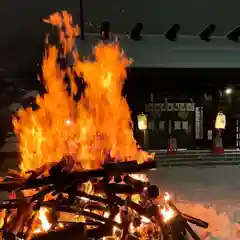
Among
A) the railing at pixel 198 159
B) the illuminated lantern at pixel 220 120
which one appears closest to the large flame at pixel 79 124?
the railing at pixel 198 159

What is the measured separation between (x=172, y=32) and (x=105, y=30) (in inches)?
63.4

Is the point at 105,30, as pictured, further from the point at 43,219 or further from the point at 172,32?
the point at 43,219

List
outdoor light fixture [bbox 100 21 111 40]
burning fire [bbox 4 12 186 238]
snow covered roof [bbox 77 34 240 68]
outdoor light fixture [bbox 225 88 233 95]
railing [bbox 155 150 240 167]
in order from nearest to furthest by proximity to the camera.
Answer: burning fire [bbox 4 12 186 238]
outdoor light fixture [bbox 100 21 111 40]
snow covered roof [bbox 77 34 240 68]
railing [bbox 155 150 240 167]
outdoor light fixture [bbox 225 88 233 95]

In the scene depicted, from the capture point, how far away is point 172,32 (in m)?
8.65

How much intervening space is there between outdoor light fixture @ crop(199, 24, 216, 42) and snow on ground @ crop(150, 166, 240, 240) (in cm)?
313

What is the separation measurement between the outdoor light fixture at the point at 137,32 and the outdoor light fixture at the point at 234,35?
7.10ft

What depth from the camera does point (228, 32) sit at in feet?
29.5

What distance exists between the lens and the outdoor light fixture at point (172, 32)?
8.38 meters

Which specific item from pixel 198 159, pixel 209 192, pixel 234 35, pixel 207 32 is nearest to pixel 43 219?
pixel 209 192

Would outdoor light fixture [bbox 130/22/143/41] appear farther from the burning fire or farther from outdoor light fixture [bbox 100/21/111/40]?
the burning fire

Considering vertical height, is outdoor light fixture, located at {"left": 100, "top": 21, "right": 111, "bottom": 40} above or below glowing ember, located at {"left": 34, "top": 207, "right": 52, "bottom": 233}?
above

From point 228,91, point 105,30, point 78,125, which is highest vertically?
point 105,30

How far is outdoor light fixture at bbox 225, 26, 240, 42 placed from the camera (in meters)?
8.72

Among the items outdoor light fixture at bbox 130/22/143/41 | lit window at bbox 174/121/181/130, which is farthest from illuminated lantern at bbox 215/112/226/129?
outdoor light fixture at bbox 130/22/143/41
